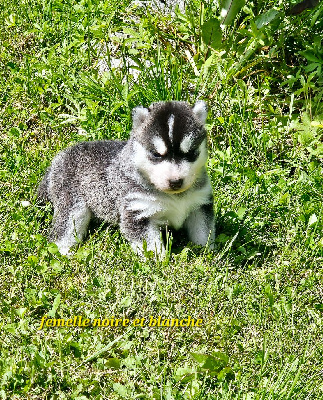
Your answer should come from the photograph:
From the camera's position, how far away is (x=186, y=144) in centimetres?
442

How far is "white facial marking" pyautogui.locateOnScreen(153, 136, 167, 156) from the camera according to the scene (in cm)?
441

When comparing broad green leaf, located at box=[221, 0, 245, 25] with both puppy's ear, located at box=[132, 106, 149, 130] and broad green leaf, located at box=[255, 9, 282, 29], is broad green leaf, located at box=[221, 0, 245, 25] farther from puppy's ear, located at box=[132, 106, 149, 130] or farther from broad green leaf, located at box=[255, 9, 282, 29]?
puppy's ear, located at box=[132, 106, 149, 130]

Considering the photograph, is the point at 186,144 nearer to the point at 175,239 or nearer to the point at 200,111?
the point at 200,111

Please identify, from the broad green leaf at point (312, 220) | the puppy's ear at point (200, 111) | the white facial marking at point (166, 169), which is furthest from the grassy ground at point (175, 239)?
the puppy's ear at point (200, 111)

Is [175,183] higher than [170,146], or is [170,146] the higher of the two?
[170,146]

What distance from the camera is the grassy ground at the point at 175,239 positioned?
12.6 feet

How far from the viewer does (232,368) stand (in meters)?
3.90

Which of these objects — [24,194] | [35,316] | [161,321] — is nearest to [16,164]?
[24,194]

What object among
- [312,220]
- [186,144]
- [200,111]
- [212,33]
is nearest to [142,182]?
[186,144]

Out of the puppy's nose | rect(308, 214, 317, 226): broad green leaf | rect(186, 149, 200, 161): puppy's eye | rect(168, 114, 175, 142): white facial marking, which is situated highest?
rect(168, 114, 175, 142): white facial marking

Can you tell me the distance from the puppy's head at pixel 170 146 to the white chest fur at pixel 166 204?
16 cm

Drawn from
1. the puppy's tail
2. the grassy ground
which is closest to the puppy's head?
the grassy ground

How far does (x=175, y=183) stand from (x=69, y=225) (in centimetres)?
122

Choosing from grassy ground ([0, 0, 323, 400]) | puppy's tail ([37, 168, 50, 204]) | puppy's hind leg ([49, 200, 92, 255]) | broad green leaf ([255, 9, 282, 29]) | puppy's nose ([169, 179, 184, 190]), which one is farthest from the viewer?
broad green leaf ([255, 9, 282, 29])
